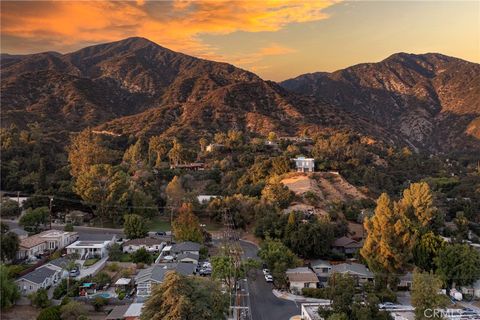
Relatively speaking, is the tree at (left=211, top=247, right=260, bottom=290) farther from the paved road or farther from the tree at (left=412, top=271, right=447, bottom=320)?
the tree at (left=412, top=271, right=447, bottom=320)

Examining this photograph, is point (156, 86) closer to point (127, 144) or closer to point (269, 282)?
point (127, 144)

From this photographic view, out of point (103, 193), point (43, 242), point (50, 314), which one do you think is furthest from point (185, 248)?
point (103, 193)

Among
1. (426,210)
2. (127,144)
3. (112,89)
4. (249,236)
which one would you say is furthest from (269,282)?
(112,89)

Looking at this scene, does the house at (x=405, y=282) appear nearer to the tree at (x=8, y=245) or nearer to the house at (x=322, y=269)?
the house at (x=322, y=269)

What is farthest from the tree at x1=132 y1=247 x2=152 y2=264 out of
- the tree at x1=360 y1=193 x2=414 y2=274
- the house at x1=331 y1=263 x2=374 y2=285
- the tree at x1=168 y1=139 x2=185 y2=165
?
the tree at x1=168 y1=139 x2=185 y2=165

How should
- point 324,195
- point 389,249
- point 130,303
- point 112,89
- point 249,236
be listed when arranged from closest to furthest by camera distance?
point 130,303 < point 389,249 < point 249,236 < point 324,195 < point 112,89

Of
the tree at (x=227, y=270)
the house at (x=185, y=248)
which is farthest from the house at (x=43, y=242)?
the tree at (x=227, y=270)
